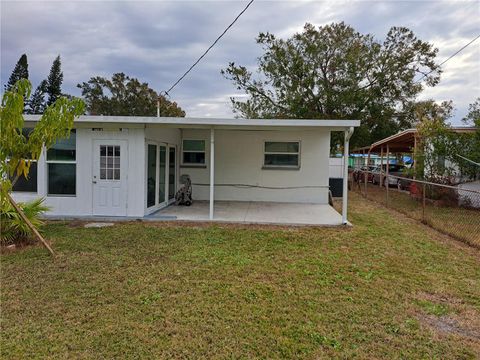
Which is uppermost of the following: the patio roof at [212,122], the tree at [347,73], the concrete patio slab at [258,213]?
the tree at [347,73]

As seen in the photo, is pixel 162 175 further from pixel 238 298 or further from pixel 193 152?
pixel 238 298

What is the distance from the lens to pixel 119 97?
3644 cm

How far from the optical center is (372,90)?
62.4ft

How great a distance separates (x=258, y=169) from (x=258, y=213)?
2574 mm

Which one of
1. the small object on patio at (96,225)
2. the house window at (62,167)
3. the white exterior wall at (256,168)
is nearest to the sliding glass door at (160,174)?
the white exterior wall at (256,168)

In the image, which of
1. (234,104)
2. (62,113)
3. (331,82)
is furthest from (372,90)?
(62,113)

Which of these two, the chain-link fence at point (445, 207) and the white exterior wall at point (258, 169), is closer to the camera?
the chain-link fence at point (445, 207)

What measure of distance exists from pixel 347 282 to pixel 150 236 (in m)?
3.82

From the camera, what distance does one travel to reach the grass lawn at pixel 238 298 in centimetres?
297

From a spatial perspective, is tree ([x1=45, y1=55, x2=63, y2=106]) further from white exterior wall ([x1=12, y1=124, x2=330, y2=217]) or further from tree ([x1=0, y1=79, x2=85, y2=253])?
tree ([x1=0, y1=79, x2=85, y2=253])

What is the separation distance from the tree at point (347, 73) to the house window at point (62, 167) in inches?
520

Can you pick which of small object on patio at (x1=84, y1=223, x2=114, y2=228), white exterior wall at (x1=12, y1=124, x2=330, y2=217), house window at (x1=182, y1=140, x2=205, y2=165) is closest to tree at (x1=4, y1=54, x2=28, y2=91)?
house window at (x1=182, y1=140, x2=205, y2=165)

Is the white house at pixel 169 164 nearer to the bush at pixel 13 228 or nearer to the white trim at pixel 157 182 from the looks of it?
the white trim at pixel 157 182

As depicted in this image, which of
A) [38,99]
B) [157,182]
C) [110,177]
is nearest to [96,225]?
[110,177]
